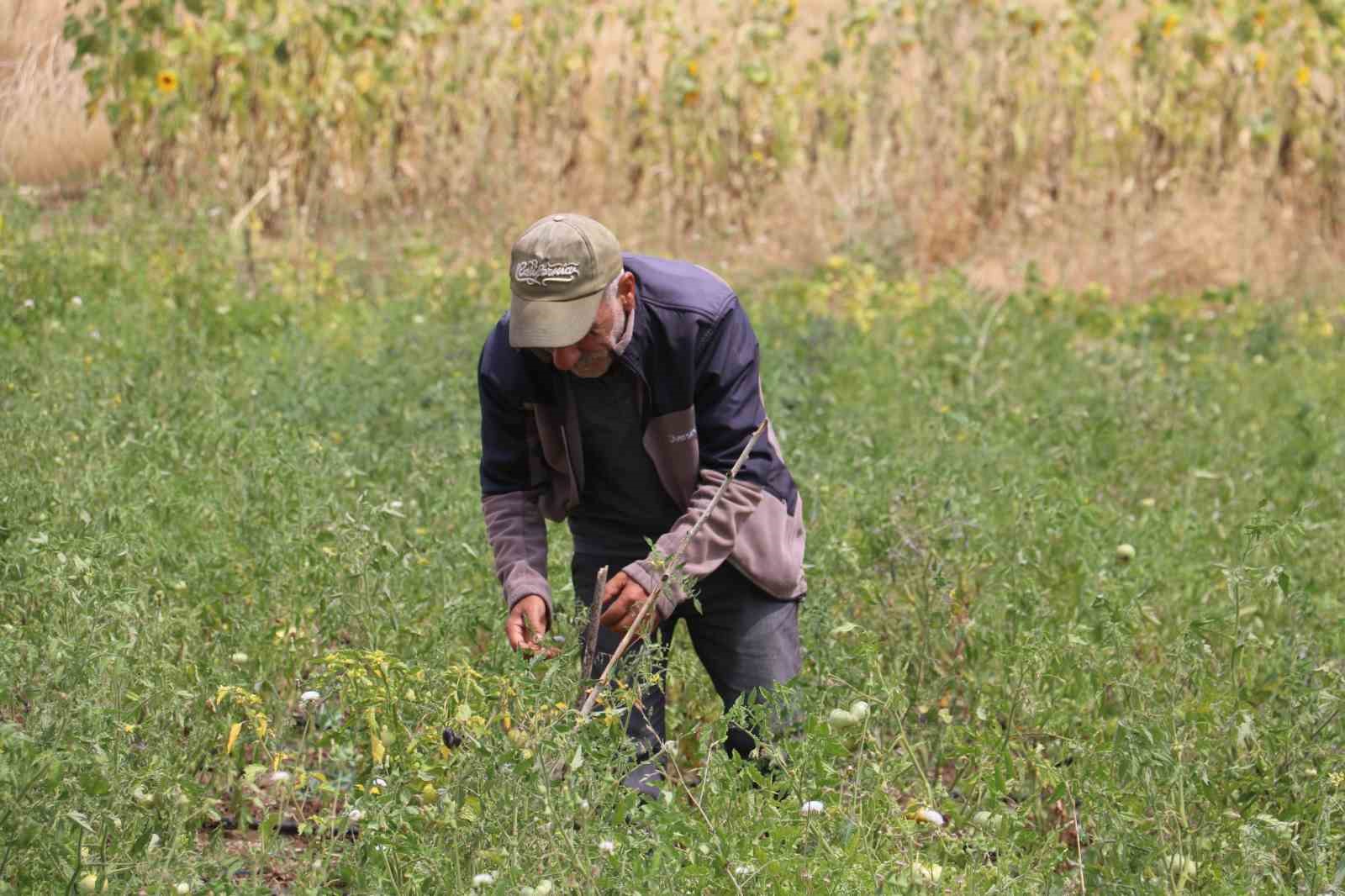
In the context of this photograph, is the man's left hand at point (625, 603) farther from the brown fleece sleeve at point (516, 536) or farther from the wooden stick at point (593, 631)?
the brown fleece sleeve at point (516, 536)

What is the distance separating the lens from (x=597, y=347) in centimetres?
348

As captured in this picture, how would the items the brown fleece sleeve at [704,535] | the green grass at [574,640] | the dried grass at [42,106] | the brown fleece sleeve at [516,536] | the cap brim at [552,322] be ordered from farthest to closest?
the dried grass at [42,106]
the brown fleece sleeve at [516,536]
the brown fleece sleeve at [704,535]
the cap brim at [552,322]
the green grass at [574,640]

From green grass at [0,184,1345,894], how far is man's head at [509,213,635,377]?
26.0 inches

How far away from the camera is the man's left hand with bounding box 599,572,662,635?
11.3 feet

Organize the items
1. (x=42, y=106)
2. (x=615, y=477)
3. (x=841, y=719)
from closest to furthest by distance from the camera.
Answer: (x=841, y=719)
(x=615, y=477)
(x=42, y=106)

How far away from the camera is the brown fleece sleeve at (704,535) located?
344 centimetres

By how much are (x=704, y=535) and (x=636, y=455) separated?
0.31 m

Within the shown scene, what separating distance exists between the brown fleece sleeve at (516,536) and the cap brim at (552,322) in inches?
25.6

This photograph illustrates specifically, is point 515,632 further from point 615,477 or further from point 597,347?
point 597,347

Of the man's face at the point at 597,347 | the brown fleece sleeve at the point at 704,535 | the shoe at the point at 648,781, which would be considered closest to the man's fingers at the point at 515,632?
the brown fleece sleeve at the point at 704,535

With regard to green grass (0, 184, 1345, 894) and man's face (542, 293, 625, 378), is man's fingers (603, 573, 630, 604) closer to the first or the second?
green grass (0, 184, 1345, 894)

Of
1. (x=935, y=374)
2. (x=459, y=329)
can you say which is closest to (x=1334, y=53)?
(x=935, y=374)

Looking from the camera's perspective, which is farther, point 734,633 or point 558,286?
point 734,633

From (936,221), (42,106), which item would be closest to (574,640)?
(42,106)
